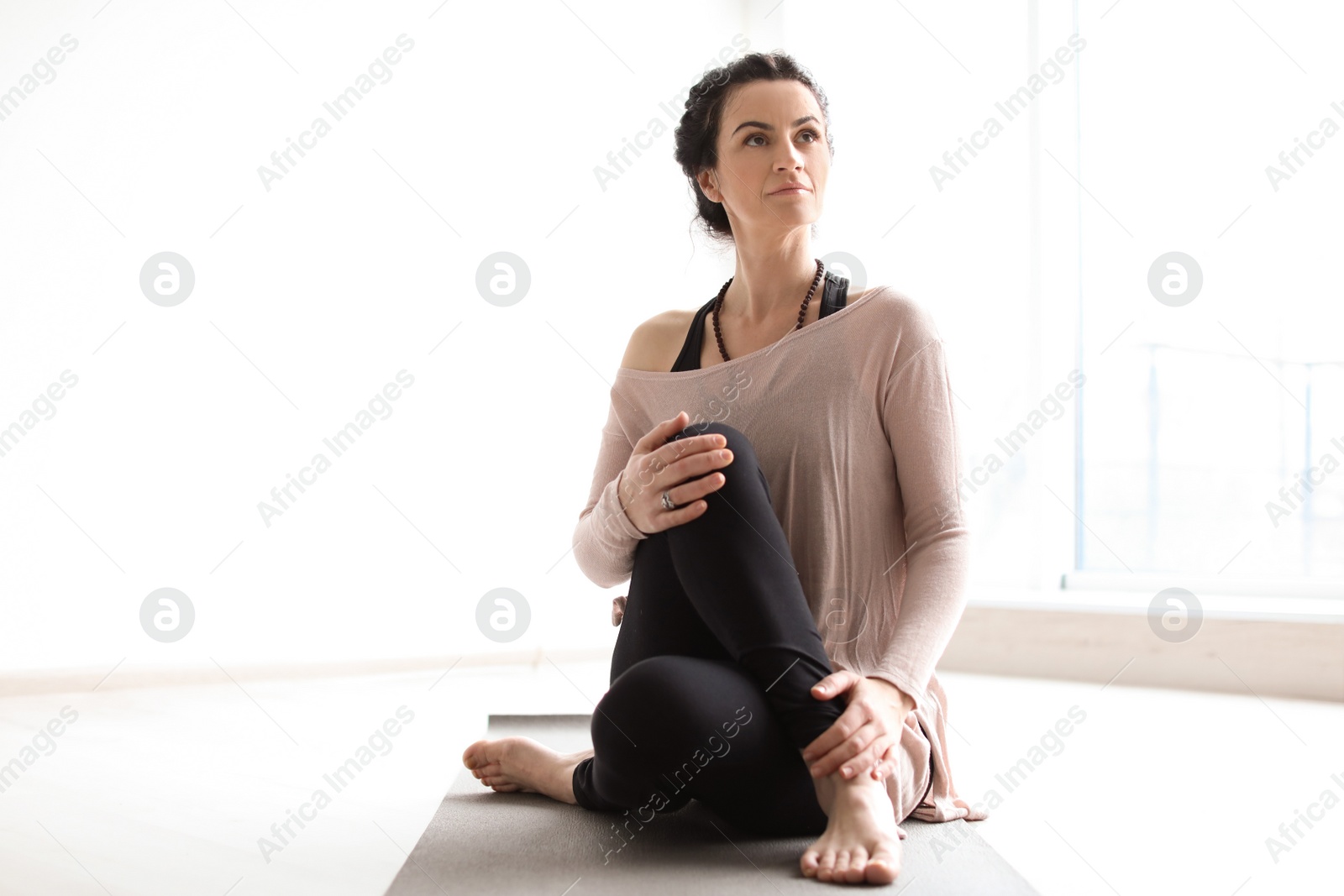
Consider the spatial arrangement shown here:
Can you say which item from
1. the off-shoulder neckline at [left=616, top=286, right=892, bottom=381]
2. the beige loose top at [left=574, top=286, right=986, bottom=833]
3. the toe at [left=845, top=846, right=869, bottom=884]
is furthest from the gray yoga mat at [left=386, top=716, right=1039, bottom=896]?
the off-shoulder neckline at [left=616, top=286, right=892, bottom=381]

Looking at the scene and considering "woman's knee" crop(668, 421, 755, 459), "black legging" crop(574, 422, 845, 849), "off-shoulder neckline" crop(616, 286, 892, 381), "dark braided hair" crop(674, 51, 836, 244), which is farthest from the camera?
"dark braided hair" crop(674, 51, 836, 244)

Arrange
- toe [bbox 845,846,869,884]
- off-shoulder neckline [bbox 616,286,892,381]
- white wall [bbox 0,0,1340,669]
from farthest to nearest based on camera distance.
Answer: white wall [bbox 0,0,1340,669] < off-shoulder neckline [bbox 616,286,892,381] < toe [bbox 845,846,869,884]

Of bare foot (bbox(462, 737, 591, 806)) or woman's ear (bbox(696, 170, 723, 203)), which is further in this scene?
woman's ear (bbox(696, 170, 723, 203))

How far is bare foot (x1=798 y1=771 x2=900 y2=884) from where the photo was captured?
1.03m

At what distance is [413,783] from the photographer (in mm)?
1741

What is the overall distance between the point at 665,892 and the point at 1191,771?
3.76 feet

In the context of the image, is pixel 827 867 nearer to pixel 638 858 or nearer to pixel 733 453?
pixel 638 858

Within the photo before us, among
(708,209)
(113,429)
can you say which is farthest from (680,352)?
(113,429)

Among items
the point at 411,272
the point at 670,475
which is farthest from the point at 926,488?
the point at 411,272

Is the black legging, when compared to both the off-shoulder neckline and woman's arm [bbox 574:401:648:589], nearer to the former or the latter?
woman's arm [bbox 574:401:648:589]

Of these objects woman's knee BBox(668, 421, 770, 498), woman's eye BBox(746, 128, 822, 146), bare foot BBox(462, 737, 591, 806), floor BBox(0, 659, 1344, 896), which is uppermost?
woman's eye BBox(746, 128, 822, 146)

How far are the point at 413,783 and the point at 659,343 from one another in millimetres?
847

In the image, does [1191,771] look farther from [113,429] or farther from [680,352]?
[113,429]

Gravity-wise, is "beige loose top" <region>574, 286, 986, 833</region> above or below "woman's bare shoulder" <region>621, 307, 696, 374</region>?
below
